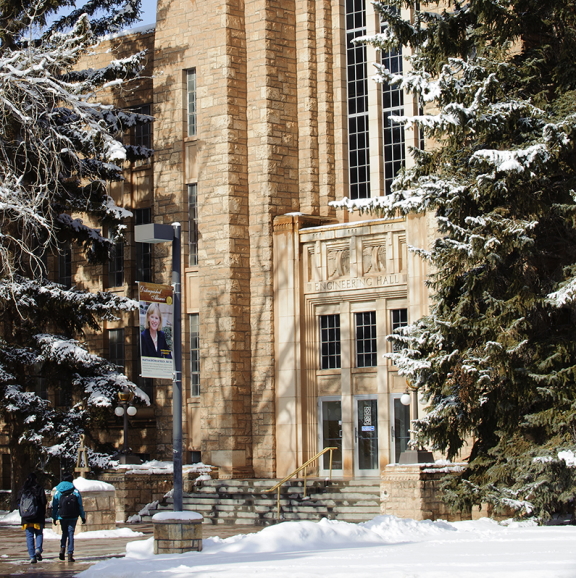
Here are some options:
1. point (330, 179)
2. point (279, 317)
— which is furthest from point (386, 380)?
point (330, 179)

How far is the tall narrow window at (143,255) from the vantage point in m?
33.6

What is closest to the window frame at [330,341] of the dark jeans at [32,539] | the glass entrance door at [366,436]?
the glass entrance door at [366,436]

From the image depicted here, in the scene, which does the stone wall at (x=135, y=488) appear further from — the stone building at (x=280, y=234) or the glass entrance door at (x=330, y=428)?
the glass entrance door at (x=330, y=428)

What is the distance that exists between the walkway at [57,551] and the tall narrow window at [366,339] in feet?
21.2

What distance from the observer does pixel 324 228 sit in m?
28.9

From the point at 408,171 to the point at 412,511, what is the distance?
262 inches

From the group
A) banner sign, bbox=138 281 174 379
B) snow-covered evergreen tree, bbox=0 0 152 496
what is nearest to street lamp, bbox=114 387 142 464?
snow-covered evergreen tree, bbox=0 0 152 496

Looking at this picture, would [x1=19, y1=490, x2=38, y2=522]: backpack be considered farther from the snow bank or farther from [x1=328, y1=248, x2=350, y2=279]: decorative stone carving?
[x1=328, y1=248, x2=350, y2=279]: decorative stone carving

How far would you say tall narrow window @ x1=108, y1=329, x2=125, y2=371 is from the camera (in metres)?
34.2

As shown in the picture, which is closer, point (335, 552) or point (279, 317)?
point (335, 552)

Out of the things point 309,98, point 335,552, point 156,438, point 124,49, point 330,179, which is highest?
point 124,49

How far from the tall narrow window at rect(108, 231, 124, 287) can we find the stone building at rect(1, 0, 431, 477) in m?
3.07

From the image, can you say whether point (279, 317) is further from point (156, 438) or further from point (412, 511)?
point (412, 511)

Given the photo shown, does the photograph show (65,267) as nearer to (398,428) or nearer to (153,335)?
(398,428)
